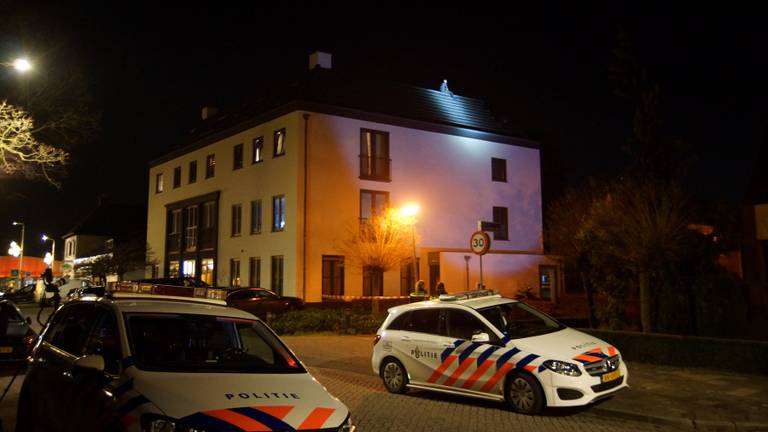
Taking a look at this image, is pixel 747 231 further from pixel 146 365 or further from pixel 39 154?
pixel 39 154

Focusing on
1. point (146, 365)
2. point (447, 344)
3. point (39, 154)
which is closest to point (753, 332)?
point (447, 344)

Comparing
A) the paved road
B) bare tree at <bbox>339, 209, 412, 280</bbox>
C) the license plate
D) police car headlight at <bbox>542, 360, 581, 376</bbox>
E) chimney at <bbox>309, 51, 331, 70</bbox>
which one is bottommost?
the paved road

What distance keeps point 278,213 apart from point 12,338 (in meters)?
18.1

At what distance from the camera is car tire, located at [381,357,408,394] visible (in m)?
10.4

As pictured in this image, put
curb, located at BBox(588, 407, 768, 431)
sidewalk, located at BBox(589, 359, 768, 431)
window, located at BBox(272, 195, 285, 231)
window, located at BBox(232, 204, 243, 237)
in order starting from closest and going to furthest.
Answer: curb, located at BBox(588, 407, 768, 431) → sidewalk, located at BBox(589, 359, 768, 431) → window, located at BBox(272, 195, 285, 231) → window, located at BBox(232, 204, 243, 237)

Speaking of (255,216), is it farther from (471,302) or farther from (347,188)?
(471,302)

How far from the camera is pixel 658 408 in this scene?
8.82 meters

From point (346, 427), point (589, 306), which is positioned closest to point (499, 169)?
point (589, 306)

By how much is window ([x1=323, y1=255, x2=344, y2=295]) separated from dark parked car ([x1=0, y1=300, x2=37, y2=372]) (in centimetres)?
1666

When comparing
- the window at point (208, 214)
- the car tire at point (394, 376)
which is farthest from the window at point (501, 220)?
the car tire at point (394, 376)

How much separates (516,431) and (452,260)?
2172cm

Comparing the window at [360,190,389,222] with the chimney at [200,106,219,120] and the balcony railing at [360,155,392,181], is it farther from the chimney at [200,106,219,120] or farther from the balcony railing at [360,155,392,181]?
the chimney at [200,106,219,120]

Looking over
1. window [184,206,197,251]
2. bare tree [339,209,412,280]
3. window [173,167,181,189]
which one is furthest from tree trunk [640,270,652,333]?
window [173,167,181,189]

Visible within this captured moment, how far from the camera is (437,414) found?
8898mm
